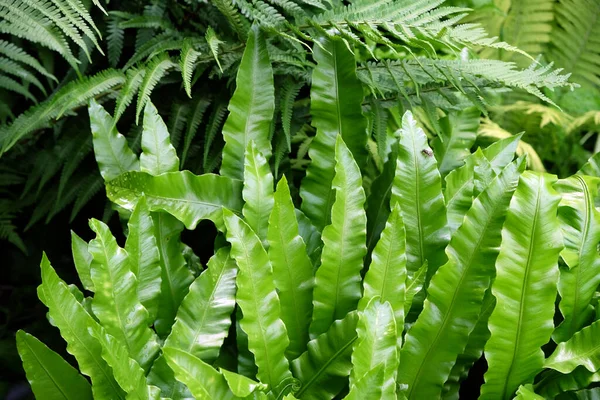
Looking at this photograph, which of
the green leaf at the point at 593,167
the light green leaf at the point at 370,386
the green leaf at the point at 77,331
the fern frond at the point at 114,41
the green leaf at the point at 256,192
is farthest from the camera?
the fern frond at the point at 114,41

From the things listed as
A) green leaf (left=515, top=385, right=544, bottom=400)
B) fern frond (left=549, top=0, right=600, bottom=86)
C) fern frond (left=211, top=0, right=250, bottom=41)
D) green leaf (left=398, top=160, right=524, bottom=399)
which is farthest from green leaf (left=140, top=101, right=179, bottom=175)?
fern frond (left=549, top=0, right=600, bottom=86)

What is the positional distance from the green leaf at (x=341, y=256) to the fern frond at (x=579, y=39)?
1.28m

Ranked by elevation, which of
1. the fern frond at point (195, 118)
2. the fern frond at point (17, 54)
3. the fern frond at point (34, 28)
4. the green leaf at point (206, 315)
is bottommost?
the green leaf at point (206, 315)

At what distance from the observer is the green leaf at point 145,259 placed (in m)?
0.85

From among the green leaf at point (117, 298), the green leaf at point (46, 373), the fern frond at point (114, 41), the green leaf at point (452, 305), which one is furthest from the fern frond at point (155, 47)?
the green leaf at point (452, 305)

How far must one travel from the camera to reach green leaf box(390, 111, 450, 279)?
0.91 m

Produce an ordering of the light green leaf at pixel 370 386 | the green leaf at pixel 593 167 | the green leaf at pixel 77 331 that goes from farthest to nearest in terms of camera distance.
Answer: the green leaf at pixel 593 167
the green leaf at pixel 77 331
the light green leaf at pixel 370 386

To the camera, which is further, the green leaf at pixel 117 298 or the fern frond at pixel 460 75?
the fern frond at pixel 460 75

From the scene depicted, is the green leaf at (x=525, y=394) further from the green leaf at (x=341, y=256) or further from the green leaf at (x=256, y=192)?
the green leaf at (x=256, y=192)

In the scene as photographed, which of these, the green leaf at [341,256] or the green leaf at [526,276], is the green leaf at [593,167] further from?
the green leaf at [341,256]

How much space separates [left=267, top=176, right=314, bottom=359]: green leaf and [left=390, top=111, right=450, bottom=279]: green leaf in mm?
171

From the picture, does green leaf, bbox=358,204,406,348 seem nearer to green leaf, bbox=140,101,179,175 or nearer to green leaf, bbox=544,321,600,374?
green leaf, bbox=544,321,600,374

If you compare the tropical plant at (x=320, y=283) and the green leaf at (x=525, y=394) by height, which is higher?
the tropical plant at (x=320, y=283)

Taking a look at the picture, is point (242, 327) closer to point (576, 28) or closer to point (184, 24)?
point (184, 24)
